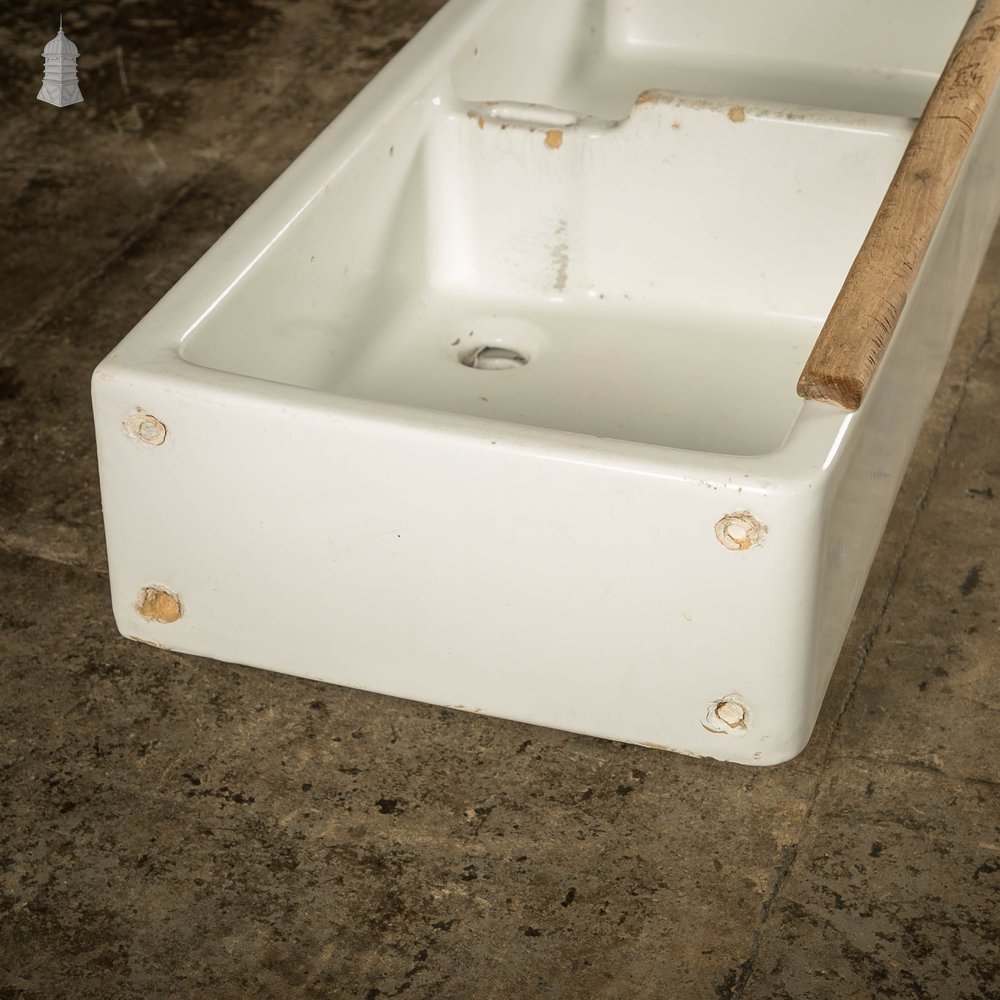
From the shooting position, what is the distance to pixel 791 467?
1.51 metres

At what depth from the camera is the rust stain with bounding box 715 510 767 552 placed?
4.97 feet

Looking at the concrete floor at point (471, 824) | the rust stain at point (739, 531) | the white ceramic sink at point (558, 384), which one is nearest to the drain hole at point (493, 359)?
the white ceramic sink at point (558, 384)

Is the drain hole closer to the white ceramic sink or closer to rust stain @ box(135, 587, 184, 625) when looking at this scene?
the white ceramic sink

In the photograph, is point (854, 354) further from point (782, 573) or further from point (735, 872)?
point (735, 872)

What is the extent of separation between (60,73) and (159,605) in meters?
0.61

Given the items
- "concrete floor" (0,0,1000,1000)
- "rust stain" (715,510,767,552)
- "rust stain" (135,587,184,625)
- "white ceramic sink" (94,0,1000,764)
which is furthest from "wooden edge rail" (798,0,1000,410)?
"rust stain" (135,587,184,625)

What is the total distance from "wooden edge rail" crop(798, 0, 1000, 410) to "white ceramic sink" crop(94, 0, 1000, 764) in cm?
4

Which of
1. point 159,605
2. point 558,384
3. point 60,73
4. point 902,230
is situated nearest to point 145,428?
point 159,605

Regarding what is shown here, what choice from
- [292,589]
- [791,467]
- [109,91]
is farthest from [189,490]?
[109,91]

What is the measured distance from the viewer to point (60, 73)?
146cm

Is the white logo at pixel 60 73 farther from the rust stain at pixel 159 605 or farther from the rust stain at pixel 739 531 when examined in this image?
the rust stain at pixel 739 531

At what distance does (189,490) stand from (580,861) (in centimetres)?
55

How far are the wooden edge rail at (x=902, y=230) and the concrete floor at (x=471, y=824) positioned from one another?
0.44 metres

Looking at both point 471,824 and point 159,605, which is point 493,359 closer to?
point 159,605
